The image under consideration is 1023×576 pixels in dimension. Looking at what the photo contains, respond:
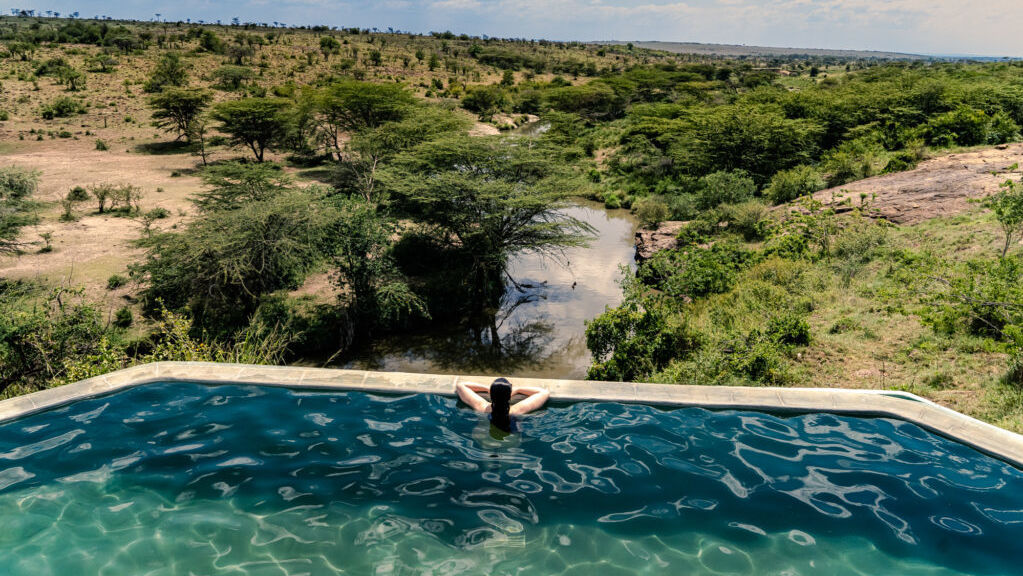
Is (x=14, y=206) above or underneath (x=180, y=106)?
underneath

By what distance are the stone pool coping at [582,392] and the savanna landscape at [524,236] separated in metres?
1.76

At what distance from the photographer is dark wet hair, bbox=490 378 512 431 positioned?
15.0ft

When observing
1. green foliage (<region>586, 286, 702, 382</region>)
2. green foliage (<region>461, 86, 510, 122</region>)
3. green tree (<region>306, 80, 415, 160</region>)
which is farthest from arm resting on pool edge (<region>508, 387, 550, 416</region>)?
green foliage (<region>461, 86, 510, 122</region>)

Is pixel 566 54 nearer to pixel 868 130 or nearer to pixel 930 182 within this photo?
pixel 868 130

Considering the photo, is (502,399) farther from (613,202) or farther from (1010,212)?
(613,202)

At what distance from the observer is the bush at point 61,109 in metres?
32.1

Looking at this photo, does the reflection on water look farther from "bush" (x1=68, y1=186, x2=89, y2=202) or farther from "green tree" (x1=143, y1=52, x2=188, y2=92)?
"green tree" (x1=143, y1=52, x2=188, y2=92)

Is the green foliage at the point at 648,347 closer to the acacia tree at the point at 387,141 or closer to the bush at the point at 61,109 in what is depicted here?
the acacia tree at the point at 387,141


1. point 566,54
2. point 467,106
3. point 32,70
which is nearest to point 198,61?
point 32,70

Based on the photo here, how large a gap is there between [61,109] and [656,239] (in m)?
35.8

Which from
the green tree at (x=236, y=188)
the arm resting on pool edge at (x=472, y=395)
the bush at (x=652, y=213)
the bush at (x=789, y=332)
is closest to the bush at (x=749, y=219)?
the bush at (x=652, y=213)

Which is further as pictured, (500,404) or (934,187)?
(934,187)

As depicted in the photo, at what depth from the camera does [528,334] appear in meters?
13.0

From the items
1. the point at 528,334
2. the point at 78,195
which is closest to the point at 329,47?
the point at 78,195
